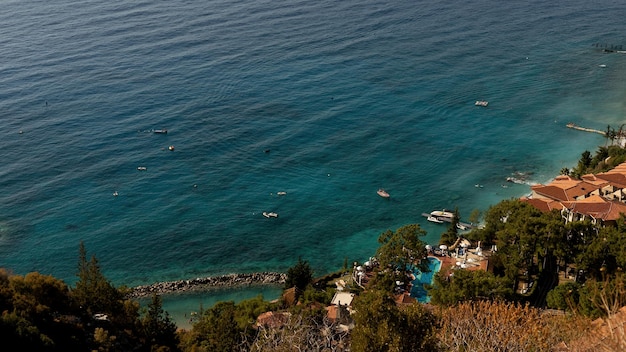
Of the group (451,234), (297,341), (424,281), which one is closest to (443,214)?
(451,234)

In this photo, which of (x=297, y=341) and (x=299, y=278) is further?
(x=299, y=278)

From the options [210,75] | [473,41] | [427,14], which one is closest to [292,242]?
[210,75]

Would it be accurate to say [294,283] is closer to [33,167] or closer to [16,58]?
[33,167]

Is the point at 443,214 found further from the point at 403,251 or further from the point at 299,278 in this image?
the point at 299,278

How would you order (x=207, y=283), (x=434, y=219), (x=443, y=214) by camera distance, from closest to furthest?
(x=207, y=283) < (x=434, y=219) < (x=443, y=214)

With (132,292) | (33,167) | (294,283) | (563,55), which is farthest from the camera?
(563,55)

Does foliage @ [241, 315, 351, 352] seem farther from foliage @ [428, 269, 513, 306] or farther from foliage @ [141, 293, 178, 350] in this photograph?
foliage @ [428, 269, 513, 306]

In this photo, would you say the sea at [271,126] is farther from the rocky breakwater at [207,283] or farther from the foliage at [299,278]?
the foliage at [299,278]
